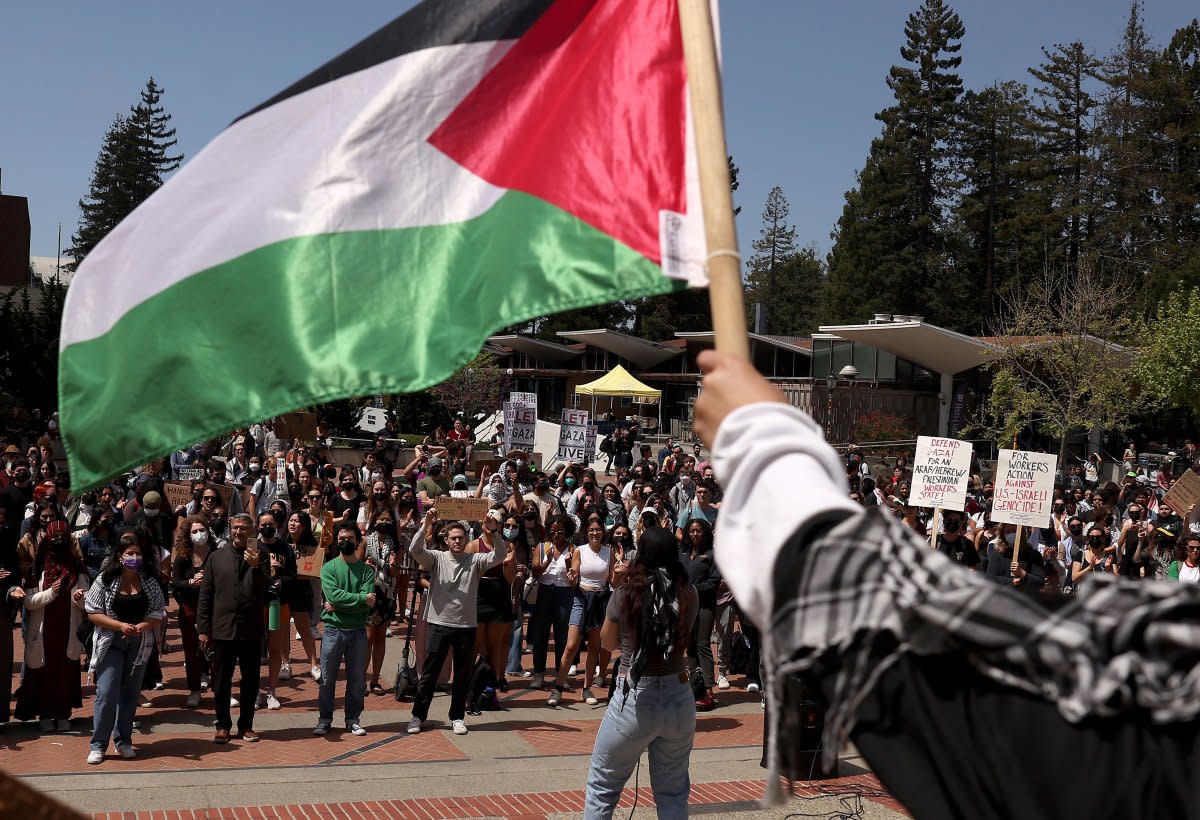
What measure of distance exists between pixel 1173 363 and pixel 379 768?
3577cm

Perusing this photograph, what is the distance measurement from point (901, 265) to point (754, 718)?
185 feet

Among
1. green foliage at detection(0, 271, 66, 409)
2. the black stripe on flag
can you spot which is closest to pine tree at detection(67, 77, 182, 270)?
green foliage at detection(0, 271, 66, 409)

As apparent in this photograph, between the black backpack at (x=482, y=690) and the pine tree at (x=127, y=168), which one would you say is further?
the pine tree at (x=127, y=168)

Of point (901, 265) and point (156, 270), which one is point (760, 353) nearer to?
point (901, 265)

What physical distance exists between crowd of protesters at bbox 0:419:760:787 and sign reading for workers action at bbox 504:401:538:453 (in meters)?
5.52

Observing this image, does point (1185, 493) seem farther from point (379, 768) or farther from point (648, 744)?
point (648, 744)

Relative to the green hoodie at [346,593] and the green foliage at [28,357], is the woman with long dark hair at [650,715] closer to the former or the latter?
the green hoodie at [346,593]

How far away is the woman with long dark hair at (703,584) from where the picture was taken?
11789mm

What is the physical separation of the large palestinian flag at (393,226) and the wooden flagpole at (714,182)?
1.24 feet

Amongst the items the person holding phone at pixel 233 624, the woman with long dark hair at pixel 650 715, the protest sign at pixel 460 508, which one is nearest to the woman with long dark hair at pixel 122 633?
the person holding phone at pixel 233 624

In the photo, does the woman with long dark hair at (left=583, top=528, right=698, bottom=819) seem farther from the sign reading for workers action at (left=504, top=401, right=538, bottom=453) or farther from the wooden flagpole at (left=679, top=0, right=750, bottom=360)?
the sign reading for workers action at (left=504, top=401, right=538, bottom=453)

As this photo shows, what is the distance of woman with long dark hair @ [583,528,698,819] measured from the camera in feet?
20.5

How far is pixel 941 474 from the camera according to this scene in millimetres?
14867

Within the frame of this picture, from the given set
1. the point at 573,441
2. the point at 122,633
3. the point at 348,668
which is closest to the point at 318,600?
the point at 348,668
